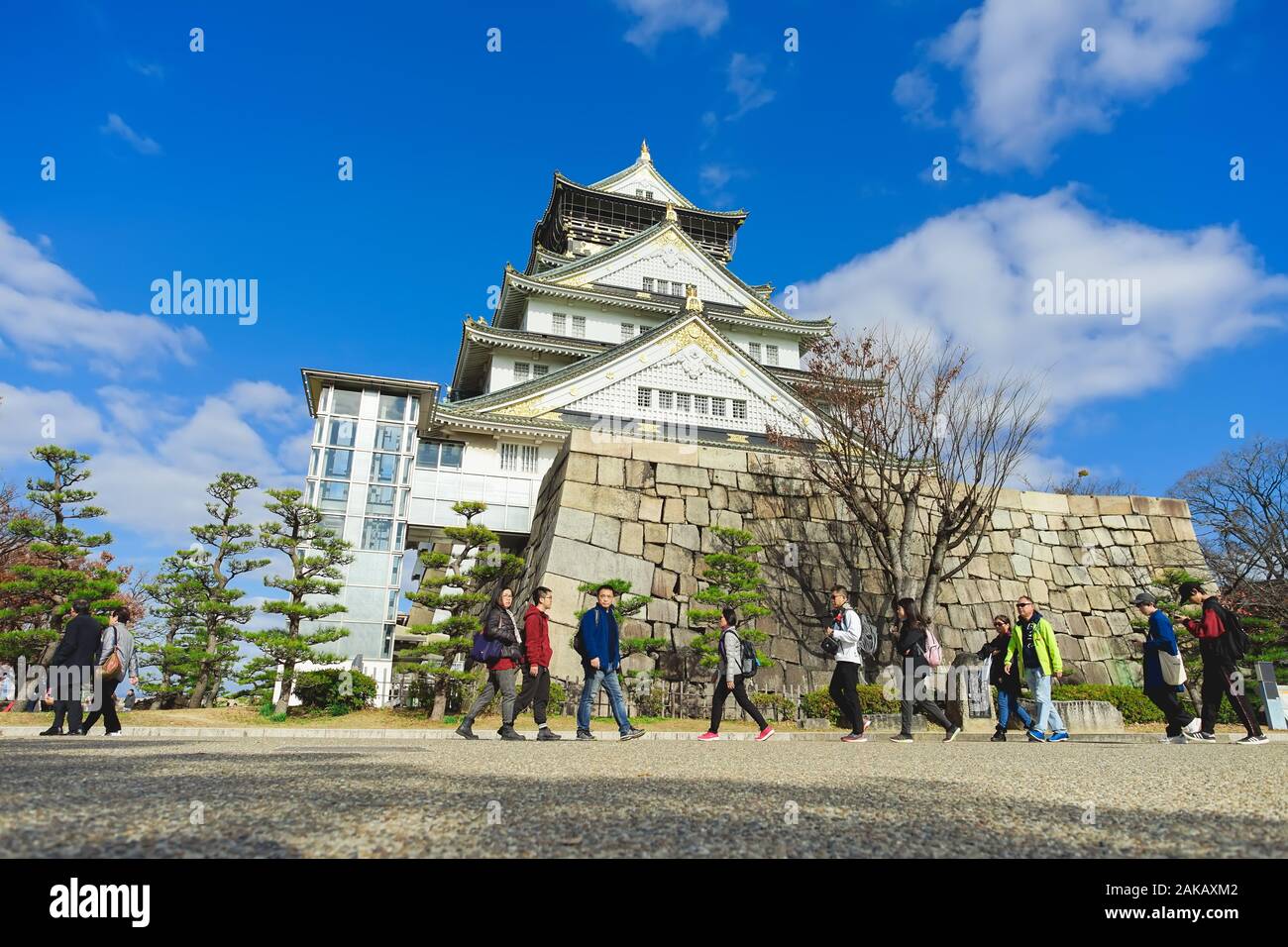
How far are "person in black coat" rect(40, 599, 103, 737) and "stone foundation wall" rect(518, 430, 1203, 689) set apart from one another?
7565mm

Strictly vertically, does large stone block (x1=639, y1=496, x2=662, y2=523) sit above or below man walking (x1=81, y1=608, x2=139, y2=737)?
above

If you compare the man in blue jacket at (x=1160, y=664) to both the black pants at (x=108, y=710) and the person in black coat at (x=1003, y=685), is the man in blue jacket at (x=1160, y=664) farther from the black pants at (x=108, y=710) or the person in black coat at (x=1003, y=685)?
the black pants at (x=108, y=710)

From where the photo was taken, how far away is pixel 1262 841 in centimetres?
294

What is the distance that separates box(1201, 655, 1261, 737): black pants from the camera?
8.48 metres

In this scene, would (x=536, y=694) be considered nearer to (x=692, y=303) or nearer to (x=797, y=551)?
(x=797, y=551)

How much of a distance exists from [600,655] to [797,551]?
10.1 m

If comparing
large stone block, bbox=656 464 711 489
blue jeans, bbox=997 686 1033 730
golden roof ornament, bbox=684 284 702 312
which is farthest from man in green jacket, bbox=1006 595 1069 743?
golden roof ornament, bbox=684 284 702 312

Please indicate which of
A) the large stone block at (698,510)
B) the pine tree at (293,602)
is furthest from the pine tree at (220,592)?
the large stone block at (698,510)

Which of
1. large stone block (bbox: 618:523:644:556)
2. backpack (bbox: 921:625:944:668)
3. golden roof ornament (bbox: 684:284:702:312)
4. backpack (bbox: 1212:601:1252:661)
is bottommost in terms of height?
backpack (bbox: 921:625:944:668)

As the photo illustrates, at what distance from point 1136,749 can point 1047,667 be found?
4.39ft

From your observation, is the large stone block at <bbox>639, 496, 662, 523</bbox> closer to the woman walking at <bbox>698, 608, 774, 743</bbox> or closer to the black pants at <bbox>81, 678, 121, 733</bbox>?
the woman walking at <bbox>698, 608, 774, 743</bbox>

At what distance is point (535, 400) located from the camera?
79.8 feet

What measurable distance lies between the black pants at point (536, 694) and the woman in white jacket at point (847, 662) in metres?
3.51

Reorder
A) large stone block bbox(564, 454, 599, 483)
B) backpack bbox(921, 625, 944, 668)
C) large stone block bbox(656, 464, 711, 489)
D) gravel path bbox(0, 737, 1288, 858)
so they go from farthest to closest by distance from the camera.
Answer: large stone block bbox(656, 464, 711, 489) < large stone block bbox(564, 454, 599, 483) < backpack bbox(921, 625, 944, 668) < gravel path bbox(0, 737, 1288, 858)
